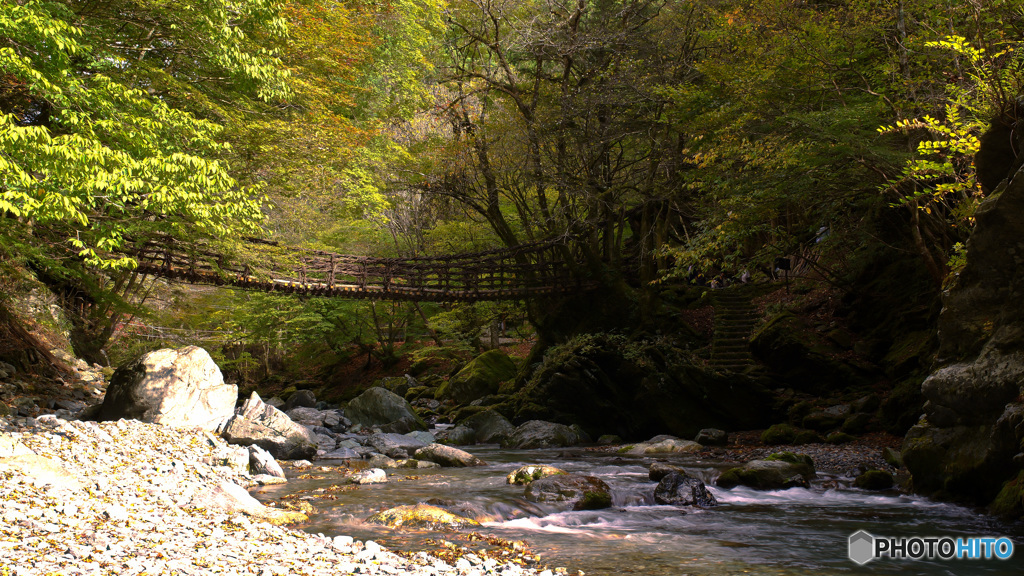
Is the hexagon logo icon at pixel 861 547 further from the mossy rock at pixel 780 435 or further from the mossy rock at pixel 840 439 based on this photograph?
Answer: the mossy rock at pixel 780 435

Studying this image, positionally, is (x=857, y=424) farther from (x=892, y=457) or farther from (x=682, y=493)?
(x=682, y=493)

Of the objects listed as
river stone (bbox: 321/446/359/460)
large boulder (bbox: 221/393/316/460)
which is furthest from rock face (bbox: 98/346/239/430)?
river stone (bbox: 321/446/359/460)

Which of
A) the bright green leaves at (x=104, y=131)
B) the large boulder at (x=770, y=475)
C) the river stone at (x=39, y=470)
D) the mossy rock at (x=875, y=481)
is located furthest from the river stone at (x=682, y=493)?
the bright green leaves at (x=104, y=131)

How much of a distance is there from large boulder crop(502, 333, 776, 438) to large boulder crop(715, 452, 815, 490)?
4018mm

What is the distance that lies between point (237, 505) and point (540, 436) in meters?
6.79

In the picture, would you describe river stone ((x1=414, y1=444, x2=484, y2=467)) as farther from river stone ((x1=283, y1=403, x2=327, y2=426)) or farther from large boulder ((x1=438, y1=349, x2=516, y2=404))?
large boulder ((x1=438, y1=349, x2=516, y2=404))

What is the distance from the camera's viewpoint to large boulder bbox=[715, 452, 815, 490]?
266 inches

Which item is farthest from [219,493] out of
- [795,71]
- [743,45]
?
[743,45]

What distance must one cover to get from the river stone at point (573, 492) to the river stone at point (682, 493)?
0.54 m

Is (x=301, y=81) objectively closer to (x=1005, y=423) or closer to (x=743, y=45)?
(x=743, y=45)

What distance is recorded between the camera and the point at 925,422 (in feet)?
21.2

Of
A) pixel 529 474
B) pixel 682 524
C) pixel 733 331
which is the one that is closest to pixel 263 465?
pixel 529 474

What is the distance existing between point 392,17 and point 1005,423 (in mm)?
12940

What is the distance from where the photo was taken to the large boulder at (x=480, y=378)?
15305 mm
